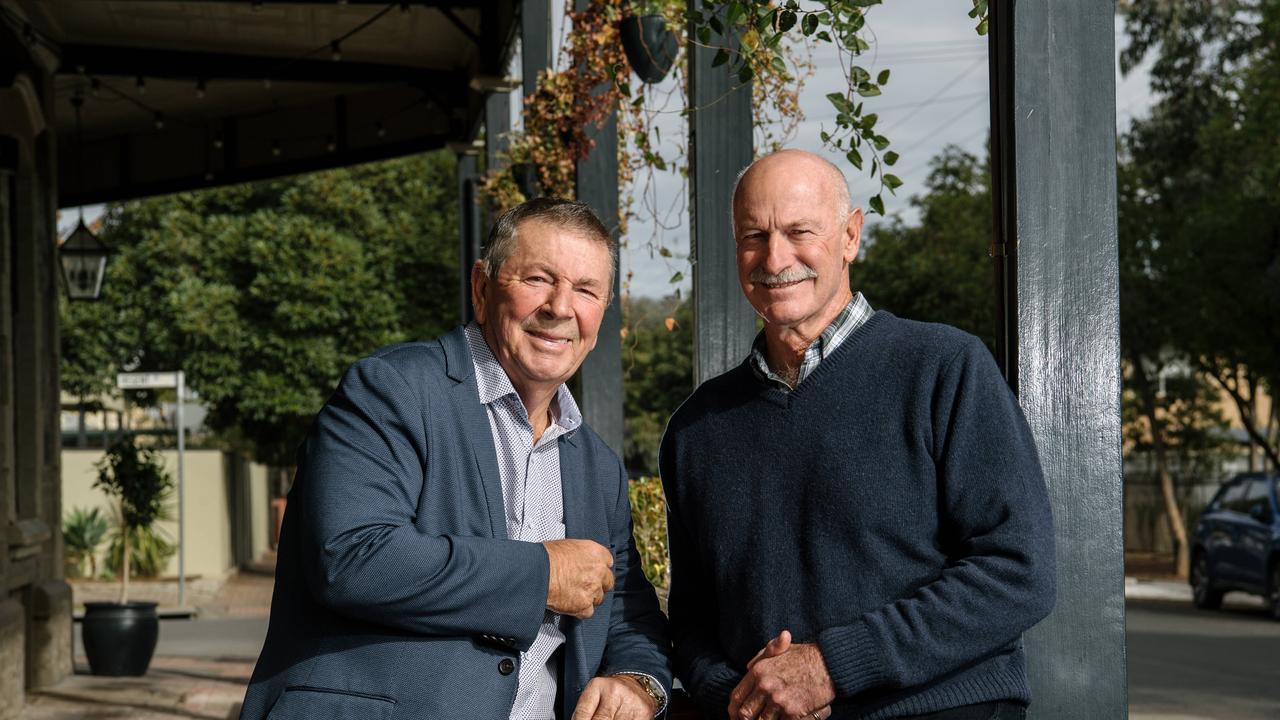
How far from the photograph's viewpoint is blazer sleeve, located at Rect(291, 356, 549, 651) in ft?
7.50

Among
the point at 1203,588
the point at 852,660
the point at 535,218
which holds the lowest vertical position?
the point at 1203,588

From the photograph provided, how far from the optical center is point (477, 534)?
2.48 meters

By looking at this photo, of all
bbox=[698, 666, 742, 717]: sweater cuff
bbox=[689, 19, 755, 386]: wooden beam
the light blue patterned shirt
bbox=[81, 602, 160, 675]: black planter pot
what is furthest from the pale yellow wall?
bbox=[698, 666, 742, 717]: sweater cuff

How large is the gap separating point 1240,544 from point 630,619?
47.1 ft

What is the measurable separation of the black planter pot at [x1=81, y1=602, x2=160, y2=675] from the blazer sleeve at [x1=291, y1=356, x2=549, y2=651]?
30.8 ft

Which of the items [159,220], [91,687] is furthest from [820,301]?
[159,220]

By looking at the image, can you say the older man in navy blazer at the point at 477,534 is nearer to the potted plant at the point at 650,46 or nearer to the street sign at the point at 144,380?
the potted plant at the point at 650,46

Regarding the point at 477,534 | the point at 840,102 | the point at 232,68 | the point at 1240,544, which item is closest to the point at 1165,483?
the point at 1240,544

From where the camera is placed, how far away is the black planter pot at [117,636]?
11.0m

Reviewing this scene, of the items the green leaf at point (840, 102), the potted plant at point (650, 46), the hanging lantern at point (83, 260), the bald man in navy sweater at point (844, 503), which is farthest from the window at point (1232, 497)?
the bald man in navy sweater at point (844, 503)

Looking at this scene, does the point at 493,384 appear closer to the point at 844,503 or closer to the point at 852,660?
the point at 844,503

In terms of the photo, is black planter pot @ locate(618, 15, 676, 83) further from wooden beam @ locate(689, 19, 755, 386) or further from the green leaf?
the green leaf

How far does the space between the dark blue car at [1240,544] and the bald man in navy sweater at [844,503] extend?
13.9 metres

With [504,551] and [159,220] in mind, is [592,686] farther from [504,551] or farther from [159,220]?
[159,220]
